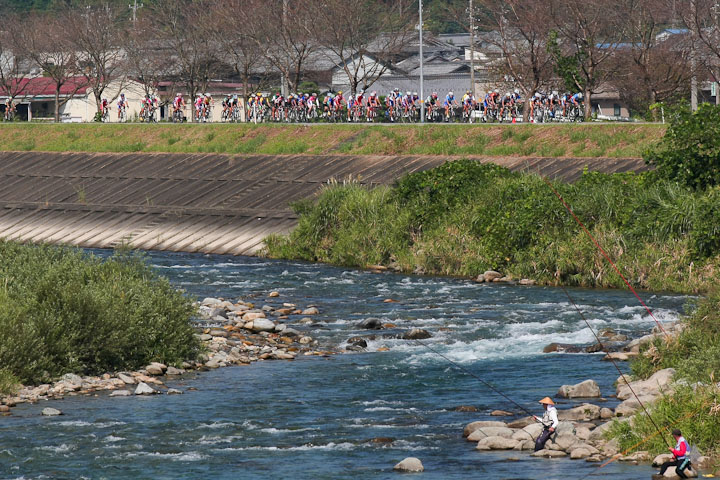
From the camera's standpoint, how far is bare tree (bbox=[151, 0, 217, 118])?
88750 mm

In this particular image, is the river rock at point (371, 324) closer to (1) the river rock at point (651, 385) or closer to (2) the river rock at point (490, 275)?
(2) the river rock at point (490, 275)

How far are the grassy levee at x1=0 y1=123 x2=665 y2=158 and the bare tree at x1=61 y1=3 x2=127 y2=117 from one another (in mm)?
15868

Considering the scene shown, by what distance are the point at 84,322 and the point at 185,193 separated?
105 feet

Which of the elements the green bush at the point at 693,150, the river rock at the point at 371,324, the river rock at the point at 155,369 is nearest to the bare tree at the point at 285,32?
the green bush at the point at 693,150

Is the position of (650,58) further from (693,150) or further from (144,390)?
(144,390)

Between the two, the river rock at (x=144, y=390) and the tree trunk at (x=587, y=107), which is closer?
the river rock at (x=144, y=390)

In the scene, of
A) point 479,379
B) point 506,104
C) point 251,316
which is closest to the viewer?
point 479,379

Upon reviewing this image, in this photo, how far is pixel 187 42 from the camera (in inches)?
3556

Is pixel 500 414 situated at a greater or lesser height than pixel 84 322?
lesser

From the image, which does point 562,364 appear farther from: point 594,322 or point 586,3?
point 586,3

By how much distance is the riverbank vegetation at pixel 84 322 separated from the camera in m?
21.8

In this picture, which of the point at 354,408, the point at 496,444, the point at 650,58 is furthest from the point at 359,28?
the point at 496,444

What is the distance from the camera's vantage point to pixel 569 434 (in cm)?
1772

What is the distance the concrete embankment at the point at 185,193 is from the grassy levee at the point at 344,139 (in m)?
2.14
